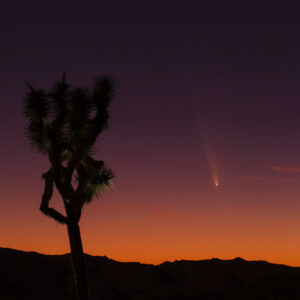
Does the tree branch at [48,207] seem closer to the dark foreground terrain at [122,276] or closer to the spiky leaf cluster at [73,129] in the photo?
the spiky leaf cluster at [73,129]

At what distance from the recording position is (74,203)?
1411 cm

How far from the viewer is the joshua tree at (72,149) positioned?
1414cm

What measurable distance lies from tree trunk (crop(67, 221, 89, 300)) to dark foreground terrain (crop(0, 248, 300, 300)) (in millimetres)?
21038

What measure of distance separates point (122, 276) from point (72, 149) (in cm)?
3136

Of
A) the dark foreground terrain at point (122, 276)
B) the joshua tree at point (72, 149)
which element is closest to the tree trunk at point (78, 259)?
the joshua tree at point (72, 149)

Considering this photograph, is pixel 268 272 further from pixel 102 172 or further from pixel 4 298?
pixel 102 172

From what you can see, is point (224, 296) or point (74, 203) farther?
point (224, 296)

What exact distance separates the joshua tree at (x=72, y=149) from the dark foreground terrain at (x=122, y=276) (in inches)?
853

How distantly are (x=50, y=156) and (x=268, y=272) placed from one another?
109 ft

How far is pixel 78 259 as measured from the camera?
14.2m

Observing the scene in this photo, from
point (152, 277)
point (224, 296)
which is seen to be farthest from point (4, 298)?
point (224, 296)

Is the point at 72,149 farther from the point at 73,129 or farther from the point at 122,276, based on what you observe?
the point at 122,276

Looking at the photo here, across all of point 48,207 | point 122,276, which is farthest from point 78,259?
point 122,276

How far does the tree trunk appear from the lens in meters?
14.1
